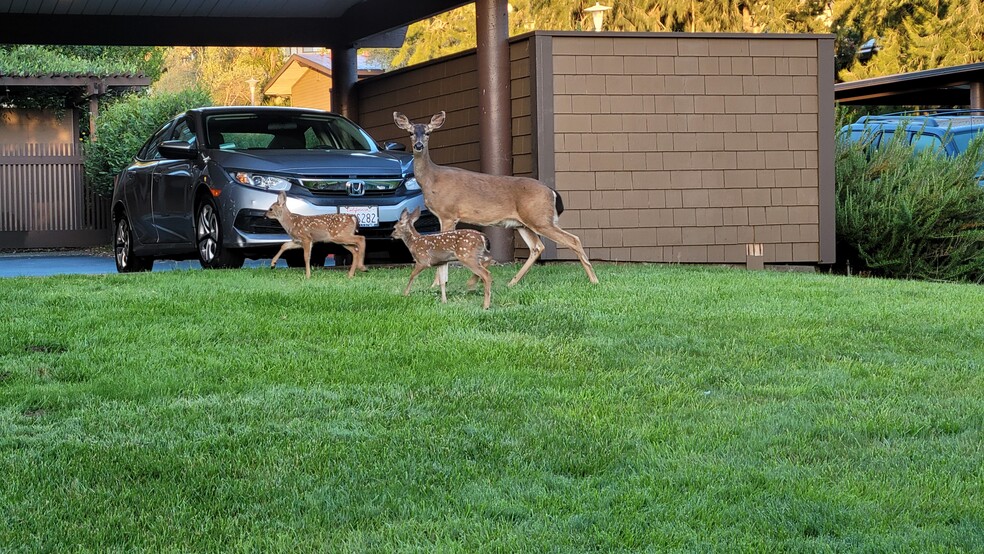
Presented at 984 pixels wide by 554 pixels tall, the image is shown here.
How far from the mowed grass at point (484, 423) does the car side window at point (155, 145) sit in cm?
462

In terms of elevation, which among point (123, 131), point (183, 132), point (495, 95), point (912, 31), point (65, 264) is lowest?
point (65, 264)

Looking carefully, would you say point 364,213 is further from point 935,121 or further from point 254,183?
point 935,121

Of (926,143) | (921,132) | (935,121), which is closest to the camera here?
(921,132)

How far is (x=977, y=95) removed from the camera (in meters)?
22.4

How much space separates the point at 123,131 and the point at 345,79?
276 inches

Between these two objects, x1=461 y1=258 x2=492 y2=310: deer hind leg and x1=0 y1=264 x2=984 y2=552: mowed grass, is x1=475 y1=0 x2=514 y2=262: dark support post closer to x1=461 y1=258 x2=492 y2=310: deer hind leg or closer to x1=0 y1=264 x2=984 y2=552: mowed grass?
x1=0 y1=264 x2=984 y2=552: mowed grass

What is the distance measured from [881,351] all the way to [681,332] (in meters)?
1.22

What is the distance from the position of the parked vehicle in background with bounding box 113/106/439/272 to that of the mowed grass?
2.29m

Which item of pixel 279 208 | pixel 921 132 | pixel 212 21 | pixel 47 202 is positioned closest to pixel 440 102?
pixel 212 21

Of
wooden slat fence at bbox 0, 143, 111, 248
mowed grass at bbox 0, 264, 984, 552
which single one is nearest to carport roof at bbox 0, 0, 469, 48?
wooden slat fence at bbox 0, 143, 111, 248

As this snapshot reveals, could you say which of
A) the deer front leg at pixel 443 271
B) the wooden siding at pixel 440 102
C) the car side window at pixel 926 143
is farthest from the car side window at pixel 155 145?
the car side window at pixel 926 143

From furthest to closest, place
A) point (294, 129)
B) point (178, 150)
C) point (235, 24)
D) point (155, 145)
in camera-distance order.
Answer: point (235, 24), point (155, 145), point (294, 129), point (178, 150)

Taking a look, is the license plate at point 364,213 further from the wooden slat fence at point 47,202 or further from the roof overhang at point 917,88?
the wooden slat fence at point 47,202

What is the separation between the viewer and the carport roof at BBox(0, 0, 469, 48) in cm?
1622
